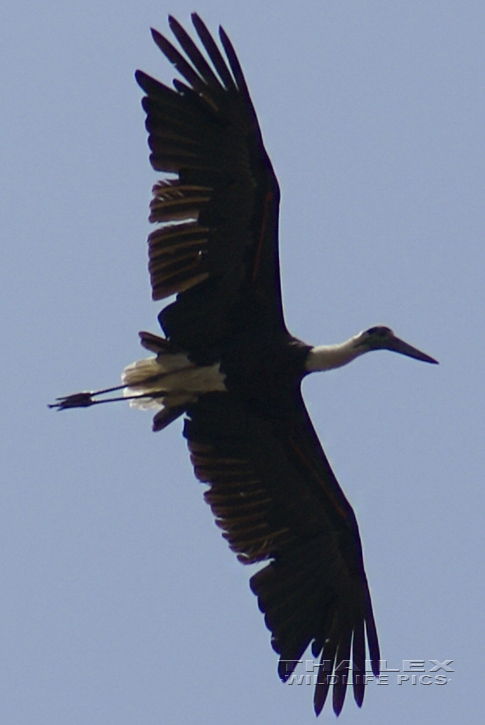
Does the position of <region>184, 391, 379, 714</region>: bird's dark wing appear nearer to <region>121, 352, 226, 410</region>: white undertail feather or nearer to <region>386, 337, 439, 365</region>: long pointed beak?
<region>121, 352, 226, 410</region>: white undertail feather

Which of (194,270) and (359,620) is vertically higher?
(194,270)

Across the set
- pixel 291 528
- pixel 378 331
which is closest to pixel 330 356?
pixel 378 331

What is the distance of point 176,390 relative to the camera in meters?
14.4

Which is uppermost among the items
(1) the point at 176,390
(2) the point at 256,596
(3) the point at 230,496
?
(1) the point at 176,390

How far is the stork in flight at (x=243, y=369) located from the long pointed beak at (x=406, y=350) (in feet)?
0.04

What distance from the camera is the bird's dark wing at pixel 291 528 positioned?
1448 cm

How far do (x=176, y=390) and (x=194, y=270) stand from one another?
1.12 metres

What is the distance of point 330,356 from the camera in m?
14.3

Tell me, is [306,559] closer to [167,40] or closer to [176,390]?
[176,390]

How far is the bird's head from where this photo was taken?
1466 cm

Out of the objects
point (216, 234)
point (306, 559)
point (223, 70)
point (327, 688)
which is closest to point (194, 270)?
point (216, 234)

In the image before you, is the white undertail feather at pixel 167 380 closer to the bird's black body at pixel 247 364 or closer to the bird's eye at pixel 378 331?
the bird's black body at pixel 247 364

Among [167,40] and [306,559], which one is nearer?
[167,40]

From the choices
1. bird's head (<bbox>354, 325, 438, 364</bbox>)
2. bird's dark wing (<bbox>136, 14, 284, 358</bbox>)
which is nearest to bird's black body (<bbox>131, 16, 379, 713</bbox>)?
bird's dark wing (<bbox>136, 14, 284, 358</bbox>)
